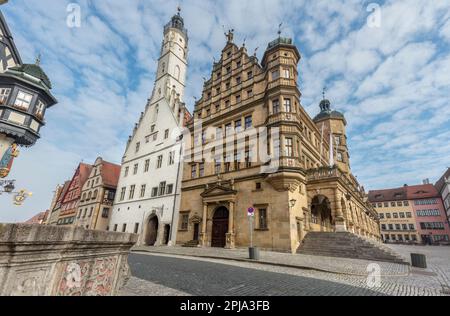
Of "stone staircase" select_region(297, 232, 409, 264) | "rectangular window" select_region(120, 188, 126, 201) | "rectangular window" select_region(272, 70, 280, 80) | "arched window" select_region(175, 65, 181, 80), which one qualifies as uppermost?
"arched window" select_region(175, 65, 181, 80)

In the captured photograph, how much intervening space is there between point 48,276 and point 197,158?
22130 millimetres

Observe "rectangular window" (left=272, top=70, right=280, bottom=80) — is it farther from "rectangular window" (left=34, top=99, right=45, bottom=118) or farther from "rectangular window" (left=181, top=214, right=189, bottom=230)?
"rectangular window" (left=34, top=99, right=45, bottom=118)

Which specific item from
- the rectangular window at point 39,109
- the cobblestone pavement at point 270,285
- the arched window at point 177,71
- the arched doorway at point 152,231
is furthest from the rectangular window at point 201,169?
the arched window at point 177,71

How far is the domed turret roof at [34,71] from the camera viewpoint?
63.1 feet

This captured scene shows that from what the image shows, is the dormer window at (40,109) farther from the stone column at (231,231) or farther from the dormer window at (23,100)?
the stone column at (231,231)

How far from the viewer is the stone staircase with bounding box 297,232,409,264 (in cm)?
1318

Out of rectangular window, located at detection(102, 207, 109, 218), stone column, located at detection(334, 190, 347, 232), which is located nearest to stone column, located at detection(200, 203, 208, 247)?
stone column, located at detection(334, 190, 347, 232)

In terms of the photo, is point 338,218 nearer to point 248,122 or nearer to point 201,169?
Result: point 248,122

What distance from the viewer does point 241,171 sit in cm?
2025

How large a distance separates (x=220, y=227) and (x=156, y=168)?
12.5m

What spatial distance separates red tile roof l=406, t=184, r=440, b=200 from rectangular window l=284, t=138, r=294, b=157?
66.4 metres
